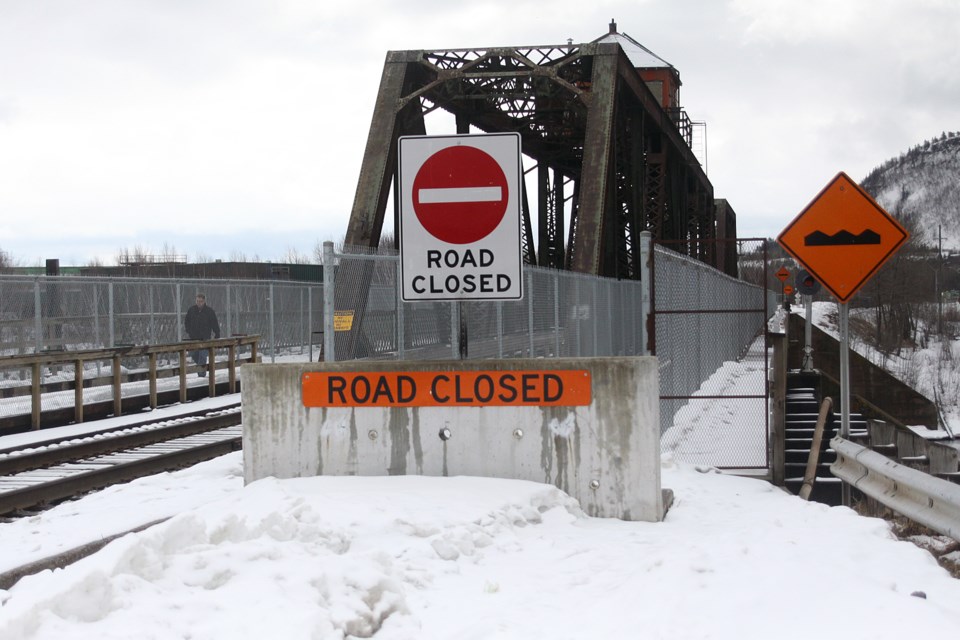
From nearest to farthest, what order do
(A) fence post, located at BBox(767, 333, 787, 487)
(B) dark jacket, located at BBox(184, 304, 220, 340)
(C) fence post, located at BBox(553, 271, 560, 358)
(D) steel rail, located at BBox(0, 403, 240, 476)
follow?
(A) fence post, located at BBox(767, 333, 787, 487)
(D) steel rail, located at BBox(0, 403, 240, 476)
(C) fence post, located at BBox(553, 271, 560, 358)
(B) dark jacket, located at BBox(184, 304, 220, 340)

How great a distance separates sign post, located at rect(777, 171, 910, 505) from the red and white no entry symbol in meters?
3.91

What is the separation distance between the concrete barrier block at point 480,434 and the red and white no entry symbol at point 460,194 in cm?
93

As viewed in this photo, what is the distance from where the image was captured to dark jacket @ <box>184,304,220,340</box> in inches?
888

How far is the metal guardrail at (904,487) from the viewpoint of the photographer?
6.24 metres

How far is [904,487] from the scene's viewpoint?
7.07 m

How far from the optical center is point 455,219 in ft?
22.7

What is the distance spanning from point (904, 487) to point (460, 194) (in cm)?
364

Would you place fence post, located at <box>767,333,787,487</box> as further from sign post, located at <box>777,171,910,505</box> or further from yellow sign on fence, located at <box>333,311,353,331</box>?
yellow sign on fence, located at <box>333,311,353,331</box>

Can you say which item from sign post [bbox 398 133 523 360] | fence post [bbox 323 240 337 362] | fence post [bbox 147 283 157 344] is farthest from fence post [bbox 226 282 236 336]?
sign post [bbox 398 133 523 360]

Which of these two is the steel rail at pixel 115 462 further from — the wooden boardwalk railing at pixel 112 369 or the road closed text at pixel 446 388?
the road closed text at pixel 446 388

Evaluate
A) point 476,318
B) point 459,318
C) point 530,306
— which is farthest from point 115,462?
point 459,318

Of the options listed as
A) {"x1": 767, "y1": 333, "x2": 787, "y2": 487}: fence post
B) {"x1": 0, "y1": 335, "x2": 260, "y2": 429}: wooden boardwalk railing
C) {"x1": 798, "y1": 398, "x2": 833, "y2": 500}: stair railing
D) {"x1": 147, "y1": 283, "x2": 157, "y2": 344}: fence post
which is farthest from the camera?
{"x1": 147, "y1": 283, "x2": 157, "y2": 344}: fence post

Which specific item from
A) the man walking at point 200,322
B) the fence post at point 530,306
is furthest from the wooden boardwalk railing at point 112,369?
the fence post at point 530,306

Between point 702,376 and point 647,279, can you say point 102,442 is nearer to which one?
point 647,279
